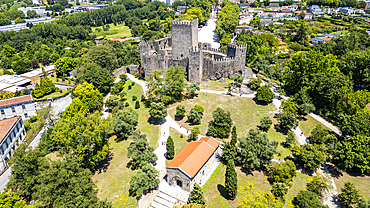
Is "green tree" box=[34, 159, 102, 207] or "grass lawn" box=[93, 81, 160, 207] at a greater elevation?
"green tree" box=[34, 159, 102, 207]

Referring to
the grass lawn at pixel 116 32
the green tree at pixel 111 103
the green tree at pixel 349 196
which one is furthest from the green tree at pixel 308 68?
the grass lawn at pixel 116 32

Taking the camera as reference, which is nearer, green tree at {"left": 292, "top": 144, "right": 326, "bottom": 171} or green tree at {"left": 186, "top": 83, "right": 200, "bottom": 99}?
green tree at {"left": 292, "top": 144, "right": 326, "bottom": 171}

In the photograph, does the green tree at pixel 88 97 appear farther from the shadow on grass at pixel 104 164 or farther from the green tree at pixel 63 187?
the green tree at pixel 63 187

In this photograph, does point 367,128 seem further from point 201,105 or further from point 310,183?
point 201,105

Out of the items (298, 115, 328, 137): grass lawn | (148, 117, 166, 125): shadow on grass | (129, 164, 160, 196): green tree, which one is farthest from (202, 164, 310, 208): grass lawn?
(148, 117, 166, 125): shadow on grass

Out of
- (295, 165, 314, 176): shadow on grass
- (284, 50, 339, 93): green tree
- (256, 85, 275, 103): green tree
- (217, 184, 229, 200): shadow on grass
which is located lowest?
(217, 184, 229, 200): shadow on grass

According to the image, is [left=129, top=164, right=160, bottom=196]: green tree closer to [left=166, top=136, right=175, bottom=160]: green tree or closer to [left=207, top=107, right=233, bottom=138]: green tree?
[left=166, top=136, right=175, bottom=160]: green tree
